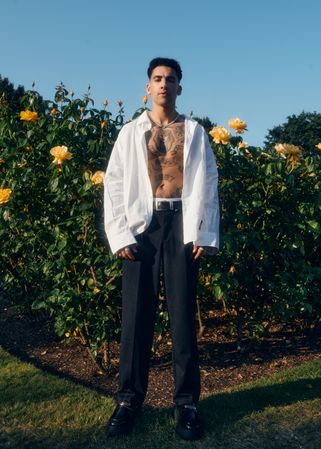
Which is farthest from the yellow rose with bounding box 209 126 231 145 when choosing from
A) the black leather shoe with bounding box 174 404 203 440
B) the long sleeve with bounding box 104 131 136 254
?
the black leather shoe with bounding box 174 404 203 440

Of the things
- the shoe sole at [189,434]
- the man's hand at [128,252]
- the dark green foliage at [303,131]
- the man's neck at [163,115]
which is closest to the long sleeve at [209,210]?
the man's neck at [163,115]

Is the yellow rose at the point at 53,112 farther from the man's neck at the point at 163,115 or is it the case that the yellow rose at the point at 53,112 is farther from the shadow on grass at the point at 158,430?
the shadow on grass at the point at 158,430

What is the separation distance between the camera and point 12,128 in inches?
187

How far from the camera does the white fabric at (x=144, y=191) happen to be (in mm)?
3340

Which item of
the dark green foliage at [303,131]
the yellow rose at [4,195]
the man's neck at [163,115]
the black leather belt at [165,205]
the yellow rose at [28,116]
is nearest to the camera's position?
the black leather belt at [165,205]

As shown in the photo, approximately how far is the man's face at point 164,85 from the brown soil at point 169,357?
2.08 meters

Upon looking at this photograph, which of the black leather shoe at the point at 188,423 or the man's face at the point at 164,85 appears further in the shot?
the man's face at the point at 164,85

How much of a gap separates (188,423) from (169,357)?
1649mm

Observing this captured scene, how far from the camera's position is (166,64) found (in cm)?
349

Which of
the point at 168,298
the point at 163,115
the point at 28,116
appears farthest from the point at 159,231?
the point at 28,116

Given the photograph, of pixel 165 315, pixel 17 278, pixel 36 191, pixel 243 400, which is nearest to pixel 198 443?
pixel 243 400

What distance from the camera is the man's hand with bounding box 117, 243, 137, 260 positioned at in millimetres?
3346

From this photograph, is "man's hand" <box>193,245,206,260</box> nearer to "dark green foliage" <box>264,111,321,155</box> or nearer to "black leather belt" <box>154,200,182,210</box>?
"black leather belt" <box>154,200,182,210</box>

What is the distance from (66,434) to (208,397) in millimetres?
1066
